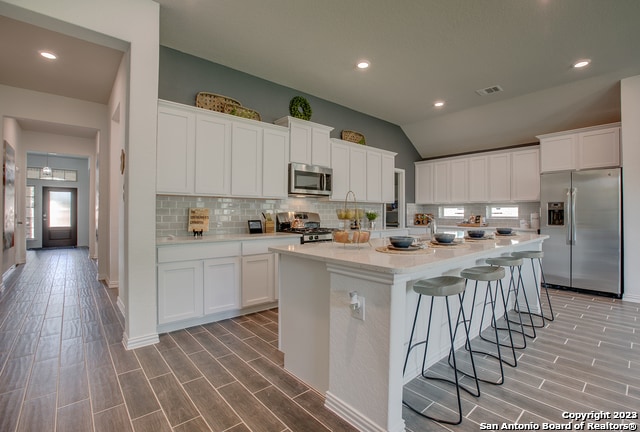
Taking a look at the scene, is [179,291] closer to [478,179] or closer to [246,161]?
[246,161]

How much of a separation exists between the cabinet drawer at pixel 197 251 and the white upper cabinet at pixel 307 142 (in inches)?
62.1

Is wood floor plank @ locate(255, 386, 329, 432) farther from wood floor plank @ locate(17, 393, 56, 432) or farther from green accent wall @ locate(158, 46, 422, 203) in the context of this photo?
green accent wall @ locate(158, 46, 422, 203)

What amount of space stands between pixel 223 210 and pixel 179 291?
1266 mm

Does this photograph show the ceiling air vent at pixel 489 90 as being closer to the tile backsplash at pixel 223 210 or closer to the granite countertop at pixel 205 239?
the tile backsplash at pixel 223 210

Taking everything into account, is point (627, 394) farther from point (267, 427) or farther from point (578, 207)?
point (578, 207)

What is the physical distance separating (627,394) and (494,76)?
3.82 meters

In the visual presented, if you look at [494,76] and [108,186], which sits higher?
[494,76]

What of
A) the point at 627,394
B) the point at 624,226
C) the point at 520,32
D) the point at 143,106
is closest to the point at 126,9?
the point at 143,106

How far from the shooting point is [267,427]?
1.64 m

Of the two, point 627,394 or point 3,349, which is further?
point 3,349

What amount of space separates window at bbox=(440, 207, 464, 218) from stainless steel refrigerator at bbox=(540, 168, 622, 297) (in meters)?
1.91

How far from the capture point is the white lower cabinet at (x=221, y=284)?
3.15 meters

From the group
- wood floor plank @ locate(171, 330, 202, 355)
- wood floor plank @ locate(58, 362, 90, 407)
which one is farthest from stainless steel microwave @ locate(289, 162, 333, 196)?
wood floor plank @ locate(58, 362, 90, 407)

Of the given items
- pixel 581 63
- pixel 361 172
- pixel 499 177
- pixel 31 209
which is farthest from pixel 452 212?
pixel 31 209
